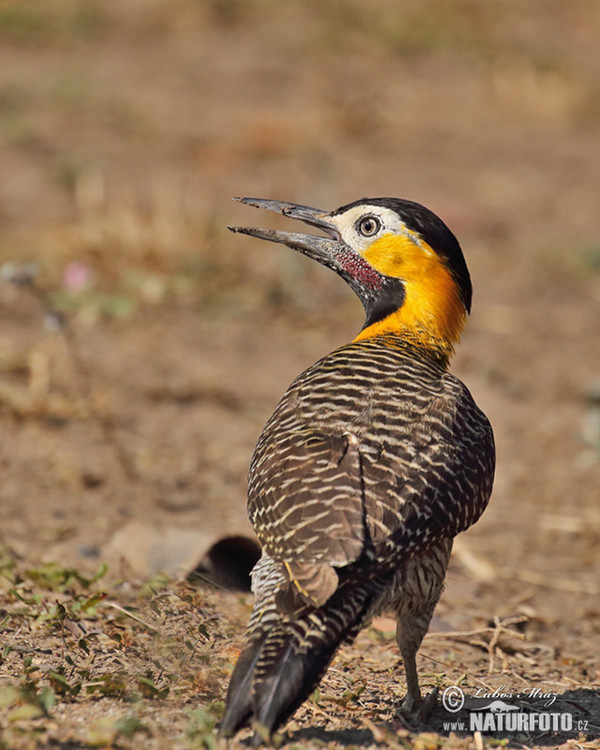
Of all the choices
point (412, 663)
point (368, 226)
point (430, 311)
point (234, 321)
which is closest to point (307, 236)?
point (368, 226)

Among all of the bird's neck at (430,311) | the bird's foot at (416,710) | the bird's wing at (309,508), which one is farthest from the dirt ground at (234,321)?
the bird's neck at (430,311)

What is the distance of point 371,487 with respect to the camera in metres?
4.00

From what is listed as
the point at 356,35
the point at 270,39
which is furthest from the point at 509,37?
the point at 270,39

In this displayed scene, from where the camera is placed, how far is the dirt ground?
4.66 meters

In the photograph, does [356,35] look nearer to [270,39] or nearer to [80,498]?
[270,39]

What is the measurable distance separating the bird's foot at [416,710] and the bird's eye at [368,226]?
222 centimetres

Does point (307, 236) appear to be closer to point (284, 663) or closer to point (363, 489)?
point (363, 489)

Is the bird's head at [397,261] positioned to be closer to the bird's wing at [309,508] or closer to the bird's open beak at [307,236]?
the bird's open beak at [307,236]

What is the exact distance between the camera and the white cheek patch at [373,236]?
5.31m

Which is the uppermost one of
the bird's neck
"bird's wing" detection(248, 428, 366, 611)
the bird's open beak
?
the bird's open beak

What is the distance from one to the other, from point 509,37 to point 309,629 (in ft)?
56.5

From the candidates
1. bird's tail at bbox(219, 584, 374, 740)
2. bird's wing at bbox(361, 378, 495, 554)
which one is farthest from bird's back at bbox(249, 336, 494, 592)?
bird's tail at bbox(219, 584, 374, 740)

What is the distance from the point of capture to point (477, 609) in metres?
6.15

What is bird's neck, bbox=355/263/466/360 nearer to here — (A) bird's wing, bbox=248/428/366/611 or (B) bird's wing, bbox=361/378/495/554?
(B) bird's wing, bbox=361/378/495/554
